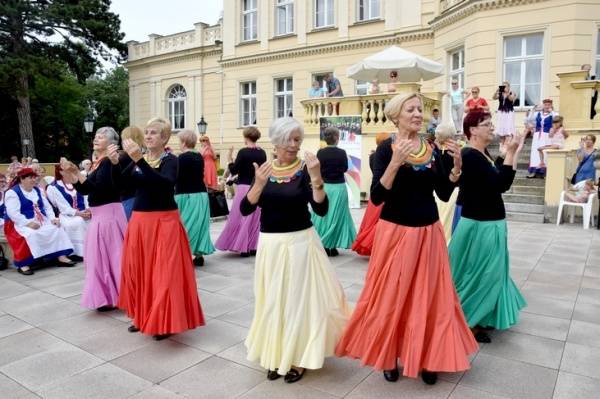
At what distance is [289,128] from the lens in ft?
10.3

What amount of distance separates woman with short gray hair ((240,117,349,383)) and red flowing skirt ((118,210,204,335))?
867 millimetres

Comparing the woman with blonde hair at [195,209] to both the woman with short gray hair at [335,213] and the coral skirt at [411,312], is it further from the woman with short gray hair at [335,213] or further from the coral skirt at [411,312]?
the coral skirt at [411,312]

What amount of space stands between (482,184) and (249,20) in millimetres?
20992

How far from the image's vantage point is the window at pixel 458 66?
51.3 ft

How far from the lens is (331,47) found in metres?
19.6

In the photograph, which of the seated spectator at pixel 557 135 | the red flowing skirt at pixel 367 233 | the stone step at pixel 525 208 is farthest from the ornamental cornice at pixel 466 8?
the red flowing skirt at pixel 367 233

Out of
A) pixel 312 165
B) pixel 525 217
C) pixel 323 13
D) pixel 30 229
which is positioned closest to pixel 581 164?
pixel 525 217

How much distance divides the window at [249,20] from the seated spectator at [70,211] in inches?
662

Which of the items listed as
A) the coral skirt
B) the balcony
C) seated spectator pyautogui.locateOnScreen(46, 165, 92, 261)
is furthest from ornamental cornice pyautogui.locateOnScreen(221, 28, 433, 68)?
the coral skirt

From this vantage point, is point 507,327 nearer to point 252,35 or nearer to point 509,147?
point 509,147

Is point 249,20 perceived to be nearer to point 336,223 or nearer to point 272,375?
point 336,223

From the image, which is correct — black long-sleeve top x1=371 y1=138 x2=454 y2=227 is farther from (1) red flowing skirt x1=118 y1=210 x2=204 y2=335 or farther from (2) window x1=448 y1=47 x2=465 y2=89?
(2) window x1=448 y1=47 x2=465 y2=89

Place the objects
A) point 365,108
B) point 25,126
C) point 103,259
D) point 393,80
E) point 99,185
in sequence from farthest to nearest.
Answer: point 25,126 < point 365,108 < point 393,80 < point 103,259 < point 99,185

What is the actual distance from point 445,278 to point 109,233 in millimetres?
3240
